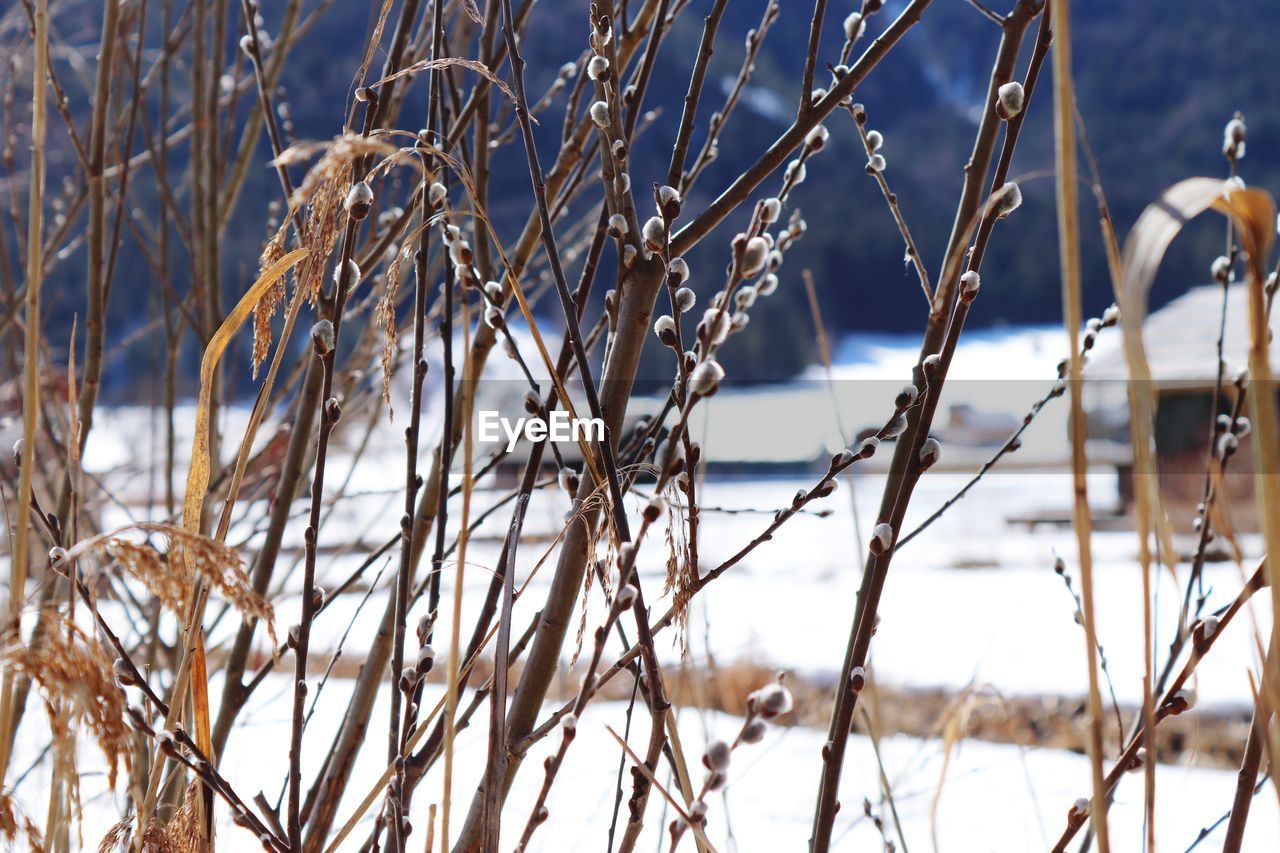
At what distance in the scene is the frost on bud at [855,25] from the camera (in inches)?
23.1

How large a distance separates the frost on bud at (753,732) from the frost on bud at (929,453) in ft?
0.56

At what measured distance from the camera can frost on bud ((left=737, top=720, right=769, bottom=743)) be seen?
0.94 ft

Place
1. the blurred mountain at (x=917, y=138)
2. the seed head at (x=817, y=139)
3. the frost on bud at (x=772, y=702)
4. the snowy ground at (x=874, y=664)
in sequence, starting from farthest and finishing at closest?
the blurred mountain at (x=917, y=138) → the snowy ground at (x=874, y=664) → the seed head at (x=817, y=139) → the frost on bud at (x=772, y=702)

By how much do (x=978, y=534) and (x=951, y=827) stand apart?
17.2 ft

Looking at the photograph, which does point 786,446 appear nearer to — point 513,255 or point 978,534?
point 978,534

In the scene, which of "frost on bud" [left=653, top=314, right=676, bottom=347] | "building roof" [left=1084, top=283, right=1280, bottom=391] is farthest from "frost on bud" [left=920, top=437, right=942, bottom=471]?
"building roof" [left=1084, top=283, right=1280, bottom=391]

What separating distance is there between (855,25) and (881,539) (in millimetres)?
340

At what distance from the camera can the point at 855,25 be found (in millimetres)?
592

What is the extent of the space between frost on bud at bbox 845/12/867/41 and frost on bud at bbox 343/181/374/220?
0.36 meters

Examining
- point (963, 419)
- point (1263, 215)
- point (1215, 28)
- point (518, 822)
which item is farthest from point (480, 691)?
point (1215, 28)

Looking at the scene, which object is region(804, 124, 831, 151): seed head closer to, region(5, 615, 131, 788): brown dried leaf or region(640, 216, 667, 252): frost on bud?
region(640, 216, 667, 252): frost on bud

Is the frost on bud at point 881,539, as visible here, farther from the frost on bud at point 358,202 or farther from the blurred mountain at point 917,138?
the blurred mountain at point 917,138

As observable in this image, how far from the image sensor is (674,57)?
88.5 ft

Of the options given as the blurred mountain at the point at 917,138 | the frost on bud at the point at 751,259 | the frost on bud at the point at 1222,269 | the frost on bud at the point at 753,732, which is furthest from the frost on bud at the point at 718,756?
the blurred mountain at the point at 917,138
